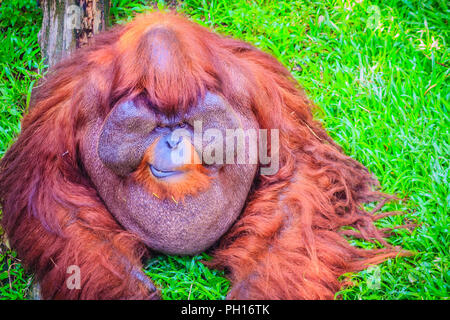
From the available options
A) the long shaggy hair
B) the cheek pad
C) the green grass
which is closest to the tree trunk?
the green grass

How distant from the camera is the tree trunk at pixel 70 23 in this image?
301 centimetres

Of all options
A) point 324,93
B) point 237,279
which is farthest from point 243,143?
point 324,93

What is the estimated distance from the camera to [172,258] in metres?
2.57

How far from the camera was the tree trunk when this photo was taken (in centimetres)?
301

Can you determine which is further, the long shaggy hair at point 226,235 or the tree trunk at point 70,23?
the tree trunk at point 70,23

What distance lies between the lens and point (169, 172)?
217cm

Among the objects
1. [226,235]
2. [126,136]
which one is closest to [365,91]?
[226,235]

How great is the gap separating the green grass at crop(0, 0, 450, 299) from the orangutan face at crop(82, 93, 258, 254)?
26 centimetres

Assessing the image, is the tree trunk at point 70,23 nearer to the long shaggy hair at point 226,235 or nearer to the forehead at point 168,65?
the long shaggy hair at point 226,235

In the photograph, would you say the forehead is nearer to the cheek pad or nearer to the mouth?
the cheek pad

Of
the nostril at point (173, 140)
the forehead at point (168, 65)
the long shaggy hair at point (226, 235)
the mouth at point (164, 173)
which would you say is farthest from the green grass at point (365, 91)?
the forehead at point (168, 65)
